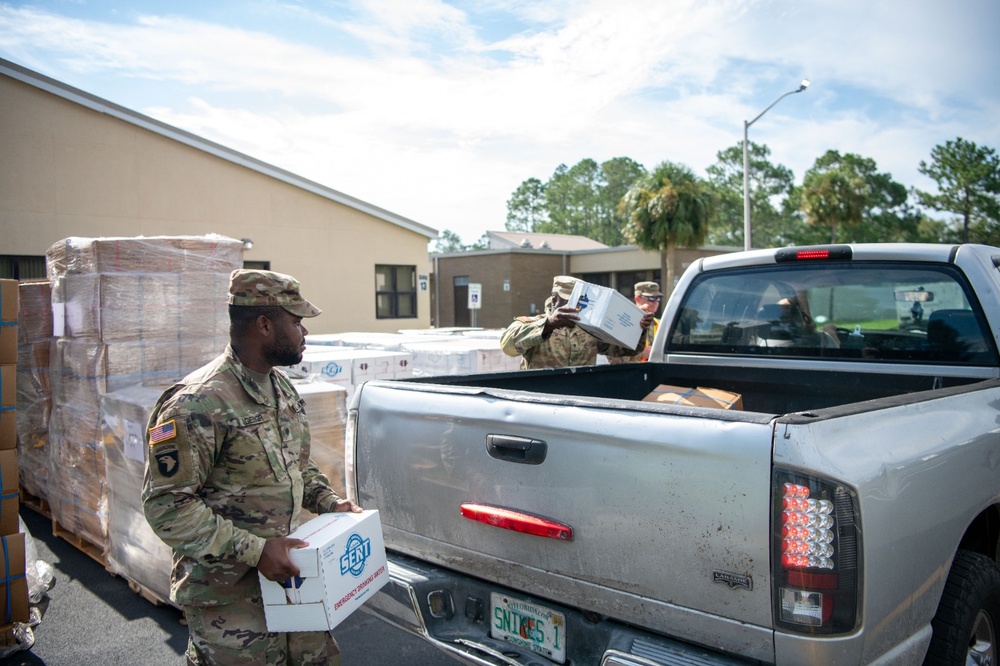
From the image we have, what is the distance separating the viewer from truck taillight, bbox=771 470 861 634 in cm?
193

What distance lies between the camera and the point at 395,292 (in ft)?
67.7

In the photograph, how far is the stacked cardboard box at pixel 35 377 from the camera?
5.99m

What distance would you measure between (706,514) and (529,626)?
850 millimetres

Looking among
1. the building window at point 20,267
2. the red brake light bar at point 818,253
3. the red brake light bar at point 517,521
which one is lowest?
the red brake light bar at point 517,521

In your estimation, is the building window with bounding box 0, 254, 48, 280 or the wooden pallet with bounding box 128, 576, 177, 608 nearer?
the wooden pallet with bounding box 128, 576, 177, 608

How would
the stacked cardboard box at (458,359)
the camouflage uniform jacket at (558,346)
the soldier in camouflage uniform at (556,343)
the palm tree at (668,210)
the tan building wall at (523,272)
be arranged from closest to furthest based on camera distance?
the soldier in camouflage uniform at (556,343) → the camouflage uniform jacket at (558,346) → the stacked cardboard box at (458,359) → the palm tree at (668,210) → the tan building wall at (523,272)

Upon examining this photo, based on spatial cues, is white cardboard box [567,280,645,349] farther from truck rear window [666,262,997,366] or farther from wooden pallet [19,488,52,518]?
wooden pallet [19,488,52,518]

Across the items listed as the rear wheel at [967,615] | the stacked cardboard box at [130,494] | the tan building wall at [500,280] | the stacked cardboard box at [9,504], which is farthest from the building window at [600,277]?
the rear wheel at [967,615]

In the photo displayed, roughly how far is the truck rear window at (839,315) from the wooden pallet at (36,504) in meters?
5.64

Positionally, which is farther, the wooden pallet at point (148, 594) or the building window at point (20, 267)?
the building window at point (20, 267)

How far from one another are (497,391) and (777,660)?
1267 millimetres

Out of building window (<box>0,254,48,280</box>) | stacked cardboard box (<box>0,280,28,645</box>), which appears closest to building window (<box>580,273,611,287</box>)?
building window (<box>0,254,48,280</box>)

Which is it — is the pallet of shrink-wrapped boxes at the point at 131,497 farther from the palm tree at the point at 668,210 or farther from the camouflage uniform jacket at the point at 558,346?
the palm tree at the point at 668,210

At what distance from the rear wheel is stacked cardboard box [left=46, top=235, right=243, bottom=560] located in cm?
478
